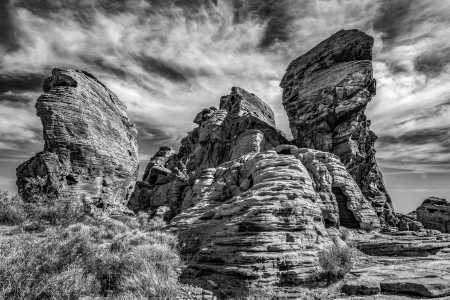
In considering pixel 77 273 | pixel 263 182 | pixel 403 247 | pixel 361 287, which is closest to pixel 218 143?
pixel 263 182

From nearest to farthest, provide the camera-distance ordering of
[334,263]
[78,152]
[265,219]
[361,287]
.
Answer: [361,287]
[334,263]
[265,219]
[78,152]

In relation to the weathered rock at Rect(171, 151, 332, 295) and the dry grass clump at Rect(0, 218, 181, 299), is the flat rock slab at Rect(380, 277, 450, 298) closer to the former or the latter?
the weathered rock at Rect(171, 151, 332, 295)

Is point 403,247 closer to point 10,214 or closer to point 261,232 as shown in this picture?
point 261,232

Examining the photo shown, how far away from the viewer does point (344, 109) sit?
1470 inches

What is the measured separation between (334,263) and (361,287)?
1783 millimetres

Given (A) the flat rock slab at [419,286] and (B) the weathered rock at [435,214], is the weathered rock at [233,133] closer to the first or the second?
(B) the weathered rock at [435,214]

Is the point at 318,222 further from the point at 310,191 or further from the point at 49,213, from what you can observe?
the point at 49,213

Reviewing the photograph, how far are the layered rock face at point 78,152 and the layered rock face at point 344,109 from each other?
3383cm

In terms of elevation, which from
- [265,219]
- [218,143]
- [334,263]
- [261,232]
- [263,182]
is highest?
[218,143]

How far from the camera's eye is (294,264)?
10984 mm

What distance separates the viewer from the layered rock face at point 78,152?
130 ft

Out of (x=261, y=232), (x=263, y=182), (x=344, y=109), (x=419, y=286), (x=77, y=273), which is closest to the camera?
(x=77, y=273)

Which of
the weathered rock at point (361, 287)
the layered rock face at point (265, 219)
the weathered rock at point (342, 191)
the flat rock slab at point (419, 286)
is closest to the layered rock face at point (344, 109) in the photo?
the weathered rock at point (342, 191)

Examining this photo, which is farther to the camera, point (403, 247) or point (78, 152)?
point (78, 152)
